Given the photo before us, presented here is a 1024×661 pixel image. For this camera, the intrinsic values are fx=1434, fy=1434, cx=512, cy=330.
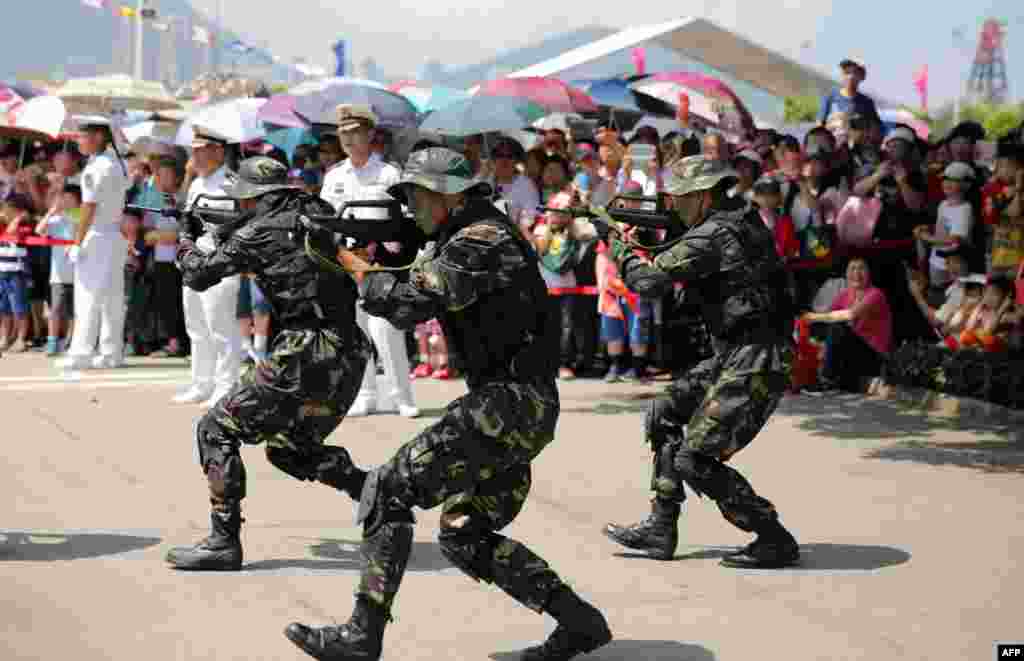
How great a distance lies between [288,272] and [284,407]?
1.98 ft

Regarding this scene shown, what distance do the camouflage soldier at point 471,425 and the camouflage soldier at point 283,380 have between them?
137cm

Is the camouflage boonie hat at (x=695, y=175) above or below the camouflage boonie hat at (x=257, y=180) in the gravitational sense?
above

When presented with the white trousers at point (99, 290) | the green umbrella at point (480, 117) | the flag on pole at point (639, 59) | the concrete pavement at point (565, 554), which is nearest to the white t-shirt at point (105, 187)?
the white trousers at point (99, 290)

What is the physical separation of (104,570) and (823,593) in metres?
3.06

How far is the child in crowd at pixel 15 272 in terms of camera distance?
1432 cm

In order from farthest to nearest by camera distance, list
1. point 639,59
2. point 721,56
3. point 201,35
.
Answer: point 201,35 < point 721,56 < point 639,59

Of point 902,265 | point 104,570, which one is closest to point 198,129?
point 104,570

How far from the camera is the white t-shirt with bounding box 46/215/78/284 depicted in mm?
13930

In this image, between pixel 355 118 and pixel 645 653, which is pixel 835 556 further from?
pixel 355 118

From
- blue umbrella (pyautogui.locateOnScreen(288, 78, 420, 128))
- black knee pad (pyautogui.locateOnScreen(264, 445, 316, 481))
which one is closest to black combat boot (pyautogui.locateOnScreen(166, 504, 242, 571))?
black knee pad (pyautogui.locateOnScreen(264, 445, 316, 481))

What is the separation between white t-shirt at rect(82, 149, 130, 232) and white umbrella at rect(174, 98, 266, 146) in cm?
137

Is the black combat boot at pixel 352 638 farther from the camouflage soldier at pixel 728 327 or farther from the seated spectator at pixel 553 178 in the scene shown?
the seated spectator at pixel 553 178

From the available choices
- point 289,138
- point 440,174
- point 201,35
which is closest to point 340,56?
point 201,35

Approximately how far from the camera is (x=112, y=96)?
18.8 metres
